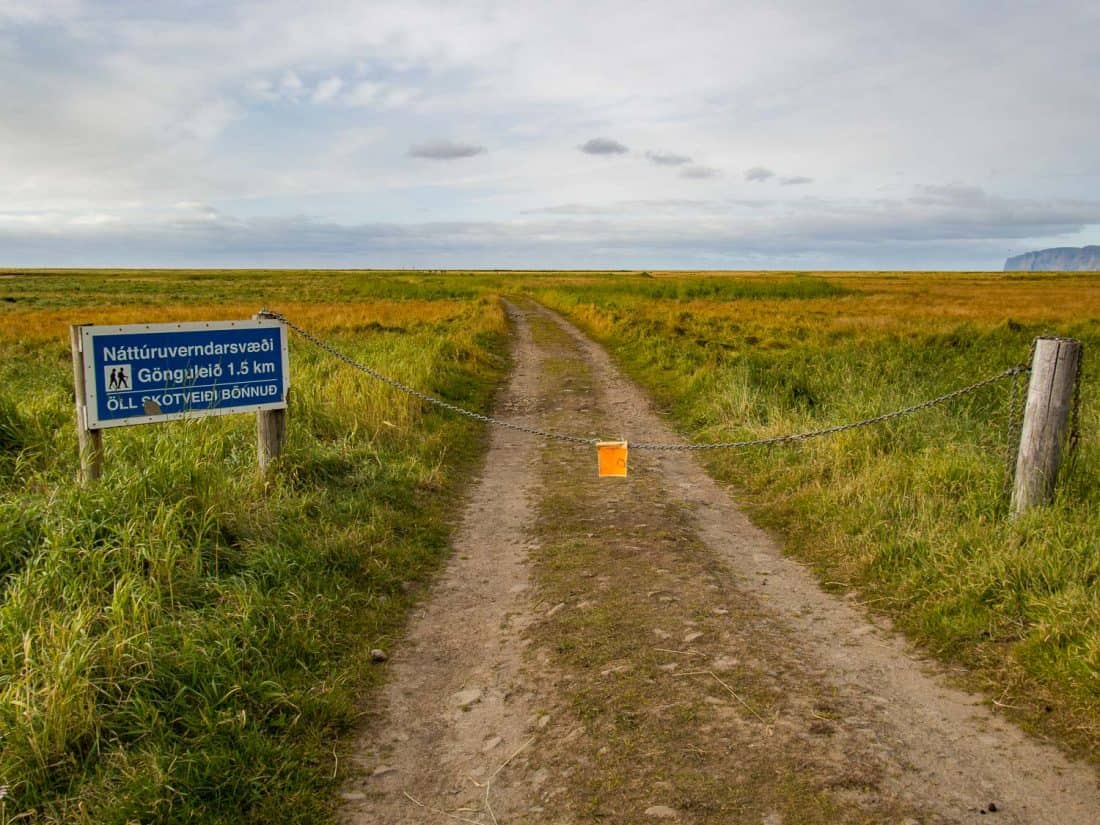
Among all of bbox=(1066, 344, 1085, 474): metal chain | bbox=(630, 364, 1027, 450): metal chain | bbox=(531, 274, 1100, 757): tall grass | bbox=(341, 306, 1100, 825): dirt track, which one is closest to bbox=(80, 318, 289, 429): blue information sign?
bbox=(341, 306, 1100, 825): dirt track

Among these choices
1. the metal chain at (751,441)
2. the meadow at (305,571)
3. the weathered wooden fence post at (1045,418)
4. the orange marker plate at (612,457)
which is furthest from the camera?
the orange marker plate at (612,457)

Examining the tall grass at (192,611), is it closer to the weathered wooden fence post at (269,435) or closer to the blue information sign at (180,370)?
the weathered wooden fence post at (269,435)

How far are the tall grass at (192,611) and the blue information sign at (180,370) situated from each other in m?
0.23

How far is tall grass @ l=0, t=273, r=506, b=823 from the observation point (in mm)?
2826

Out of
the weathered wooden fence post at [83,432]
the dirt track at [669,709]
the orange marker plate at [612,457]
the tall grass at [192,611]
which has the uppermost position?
the weathered wooden fence post at [83,432]

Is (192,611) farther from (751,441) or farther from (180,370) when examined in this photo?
(751,441)

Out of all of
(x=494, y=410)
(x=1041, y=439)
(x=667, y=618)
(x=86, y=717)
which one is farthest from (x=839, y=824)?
(x=494, y=410)

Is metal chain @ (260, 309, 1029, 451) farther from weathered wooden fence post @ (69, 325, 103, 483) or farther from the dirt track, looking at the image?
weathered wooden fence post @ (69, 325, 103, 483)

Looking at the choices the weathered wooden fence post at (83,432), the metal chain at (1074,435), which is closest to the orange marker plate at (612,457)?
the metal chain at (1074,435)

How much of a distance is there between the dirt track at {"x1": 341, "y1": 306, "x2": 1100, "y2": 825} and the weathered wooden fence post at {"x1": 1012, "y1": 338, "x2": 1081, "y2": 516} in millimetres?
1596

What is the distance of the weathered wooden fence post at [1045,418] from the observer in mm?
4949

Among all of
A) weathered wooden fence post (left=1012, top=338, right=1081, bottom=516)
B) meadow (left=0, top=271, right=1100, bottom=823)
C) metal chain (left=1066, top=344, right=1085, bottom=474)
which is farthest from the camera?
metal chain (left=1066, top=344, right=1085, bottom=474)

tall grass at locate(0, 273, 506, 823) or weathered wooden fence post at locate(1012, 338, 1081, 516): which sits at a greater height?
weathered wooden fence post at locate(1012, 338, 1081, 516)

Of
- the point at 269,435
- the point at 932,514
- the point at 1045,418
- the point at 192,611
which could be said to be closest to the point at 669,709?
the point at 192,611
